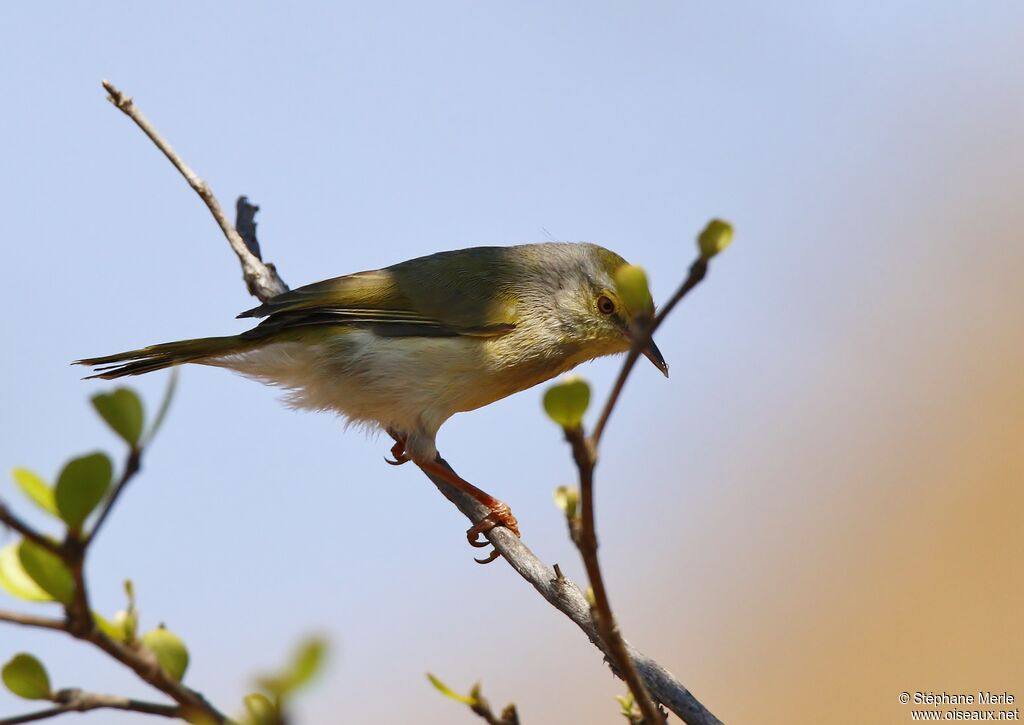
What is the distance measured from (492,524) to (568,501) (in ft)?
8.42

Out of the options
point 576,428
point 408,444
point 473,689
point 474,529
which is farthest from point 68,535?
point 408,444

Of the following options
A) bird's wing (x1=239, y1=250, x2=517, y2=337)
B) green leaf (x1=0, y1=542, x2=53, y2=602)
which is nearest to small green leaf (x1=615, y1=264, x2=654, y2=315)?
green leaf (x1=0, y1=542, x2=53, y2=602)

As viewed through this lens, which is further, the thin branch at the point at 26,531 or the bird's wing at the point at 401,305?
the bird's wing at the point at 401,305

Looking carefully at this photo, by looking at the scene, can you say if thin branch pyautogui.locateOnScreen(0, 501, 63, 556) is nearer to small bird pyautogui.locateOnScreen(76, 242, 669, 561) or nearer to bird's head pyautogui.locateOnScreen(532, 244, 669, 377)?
small bird pyautogui.locateOnScreen(76, 242, 669, 561)

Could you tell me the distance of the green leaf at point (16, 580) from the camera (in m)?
1.21

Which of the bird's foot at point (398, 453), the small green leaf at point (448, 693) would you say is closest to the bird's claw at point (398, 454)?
the bird's foot at point (398, 453)

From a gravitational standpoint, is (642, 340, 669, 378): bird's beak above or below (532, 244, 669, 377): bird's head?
below

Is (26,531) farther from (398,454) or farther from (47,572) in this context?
(398,454)

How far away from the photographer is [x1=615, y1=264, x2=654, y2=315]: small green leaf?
115 centimetres

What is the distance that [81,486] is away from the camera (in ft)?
3.48

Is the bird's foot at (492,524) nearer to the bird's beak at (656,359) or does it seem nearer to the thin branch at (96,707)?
the bird's beak at (656,359)

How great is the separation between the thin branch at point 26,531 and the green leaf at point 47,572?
0.55 feet

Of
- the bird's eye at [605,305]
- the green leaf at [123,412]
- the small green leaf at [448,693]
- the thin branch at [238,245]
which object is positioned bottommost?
the small green leaf at [448,693]

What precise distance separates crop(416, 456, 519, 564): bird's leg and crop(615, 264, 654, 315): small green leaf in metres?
2.89
